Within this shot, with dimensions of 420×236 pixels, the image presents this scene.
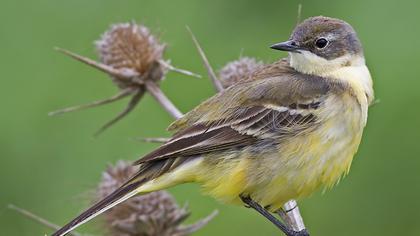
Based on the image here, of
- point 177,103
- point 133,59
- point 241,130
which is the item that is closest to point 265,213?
point 241,130

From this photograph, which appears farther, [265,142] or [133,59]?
[133,59]

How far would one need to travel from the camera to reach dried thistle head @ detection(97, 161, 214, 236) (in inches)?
341

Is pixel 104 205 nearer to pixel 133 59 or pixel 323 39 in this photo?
pixel 133 59

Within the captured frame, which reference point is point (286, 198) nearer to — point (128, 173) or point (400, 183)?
point (128, 173)

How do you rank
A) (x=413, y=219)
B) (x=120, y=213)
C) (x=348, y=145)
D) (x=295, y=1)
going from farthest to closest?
(x=295, y=1), (x=413, y=219), (x=120, y=213), (x=348, y=145)

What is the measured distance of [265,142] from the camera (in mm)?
8273

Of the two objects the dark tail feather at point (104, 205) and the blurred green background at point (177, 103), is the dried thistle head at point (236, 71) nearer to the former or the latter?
the blurred green background at point (177, 103)

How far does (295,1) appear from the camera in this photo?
36.0 feet

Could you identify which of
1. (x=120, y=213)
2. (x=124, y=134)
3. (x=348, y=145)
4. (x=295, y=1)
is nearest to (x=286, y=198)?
(x=348, y=145)

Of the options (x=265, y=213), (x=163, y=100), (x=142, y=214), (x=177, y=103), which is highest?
(x=177, y=103)

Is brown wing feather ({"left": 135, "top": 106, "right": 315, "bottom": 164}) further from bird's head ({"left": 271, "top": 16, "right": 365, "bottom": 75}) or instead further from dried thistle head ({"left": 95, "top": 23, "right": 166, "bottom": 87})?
dried thistle head ({"left": 95, "top": 23, "right": 166, "bottom": 87})

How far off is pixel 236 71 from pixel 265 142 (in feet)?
2.44

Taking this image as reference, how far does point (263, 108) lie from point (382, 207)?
6.26ft

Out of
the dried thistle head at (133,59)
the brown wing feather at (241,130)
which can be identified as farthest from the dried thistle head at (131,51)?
the brown wing feather at (241,130)
